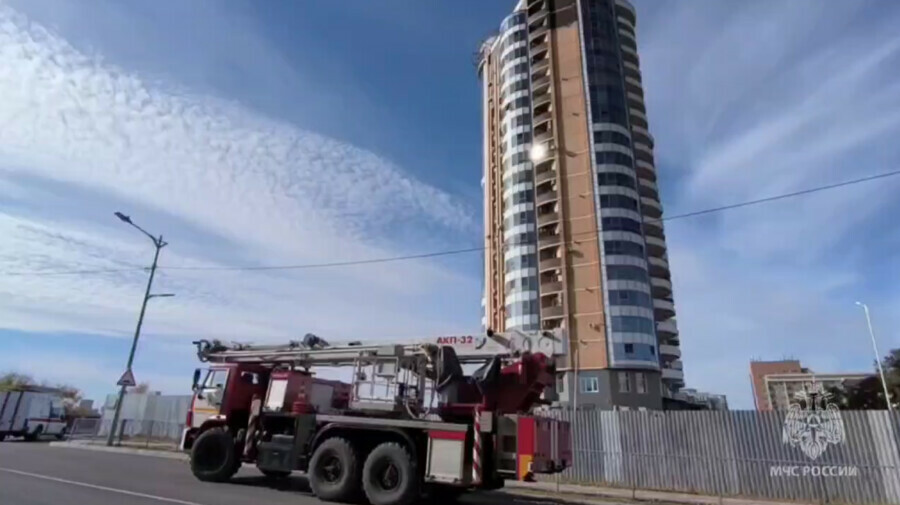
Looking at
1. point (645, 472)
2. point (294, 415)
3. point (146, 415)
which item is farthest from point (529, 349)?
point (146, 415)

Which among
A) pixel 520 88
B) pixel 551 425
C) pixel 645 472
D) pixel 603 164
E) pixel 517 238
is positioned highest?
pixel 520 88

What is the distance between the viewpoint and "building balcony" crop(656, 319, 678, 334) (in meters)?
54.9

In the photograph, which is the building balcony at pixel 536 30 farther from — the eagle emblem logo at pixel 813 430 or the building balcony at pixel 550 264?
the eagle emblem logo at pixel 813 430

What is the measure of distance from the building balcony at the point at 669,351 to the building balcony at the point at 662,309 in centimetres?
324

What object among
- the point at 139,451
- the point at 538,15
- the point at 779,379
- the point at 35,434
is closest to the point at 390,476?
the point at 139,451

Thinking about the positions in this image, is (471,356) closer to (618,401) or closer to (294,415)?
(294,415)

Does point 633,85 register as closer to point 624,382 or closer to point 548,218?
point 548,218

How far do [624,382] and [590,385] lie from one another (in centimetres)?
319

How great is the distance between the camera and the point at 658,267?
2232 inches

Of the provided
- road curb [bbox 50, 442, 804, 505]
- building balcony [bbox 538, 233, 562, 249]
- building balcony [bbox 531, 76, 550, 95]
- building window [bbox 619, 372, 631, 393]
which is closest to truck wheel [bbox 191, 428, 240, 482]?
road curb [bbox 50, 442, 804, 505]

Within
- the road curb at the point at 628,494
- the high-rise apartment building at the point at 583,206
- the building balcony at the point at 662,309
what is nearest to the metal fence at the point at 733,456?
the road curb at the point at 628,494

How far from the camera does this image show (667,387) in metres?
53.4

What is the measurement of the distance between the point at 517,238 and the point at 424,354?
1964 inches

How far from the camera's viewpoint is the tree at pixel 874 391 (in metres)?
44.4
